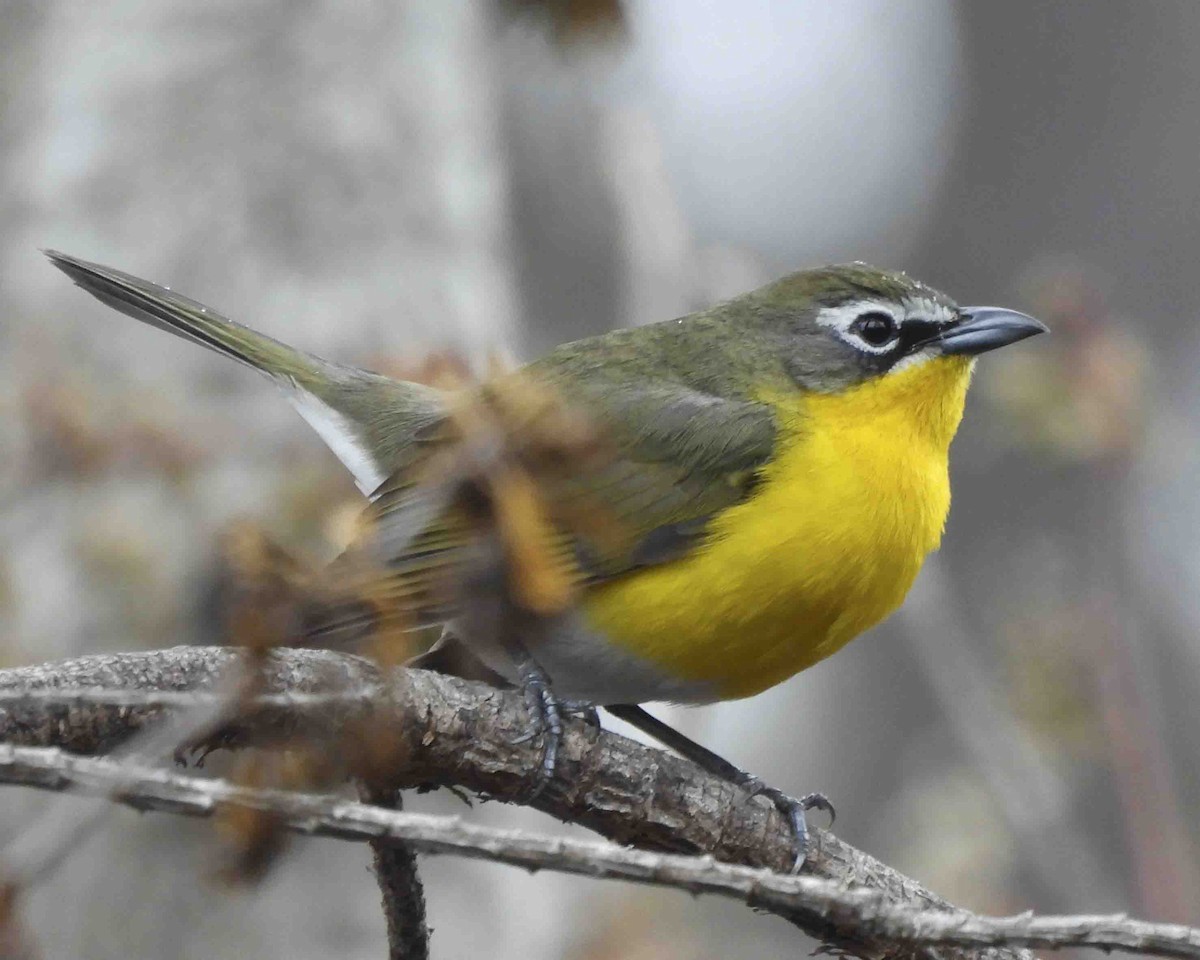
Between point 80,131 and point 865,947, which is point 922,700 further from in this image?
point 865,947

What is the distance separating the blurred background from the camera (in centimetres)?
594

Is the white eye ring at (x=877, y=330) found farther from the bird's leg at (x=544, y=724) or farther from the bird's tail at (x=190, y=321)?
the bird's tail at (x=190, y=321)

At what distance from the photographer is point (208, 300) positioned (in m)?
8.10

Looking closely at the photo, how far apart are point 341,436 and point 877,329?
210 cm

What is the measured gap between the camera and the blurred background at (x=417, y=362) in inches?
234

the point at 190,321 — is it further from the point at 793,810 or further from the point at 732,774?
the point at 793,810

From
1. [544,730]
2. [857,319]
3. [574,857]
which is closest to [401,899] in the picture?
[544,730]

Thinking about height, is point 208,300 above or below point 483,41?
below

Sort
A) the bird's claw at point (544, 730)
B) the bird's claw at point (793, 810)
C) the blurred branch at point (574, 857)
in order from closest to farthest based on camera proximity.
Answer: the blurred branch at point (574, 857), the bird's claw at point (544, 730), the bird's claw at point (793, 810)

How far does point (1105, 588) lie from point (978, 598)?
673cm

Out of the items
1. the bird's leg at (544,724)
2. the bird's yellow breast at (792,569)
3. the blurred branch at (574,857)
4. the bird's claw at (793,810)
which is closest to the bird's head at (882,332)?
the bird's yellow breast at (792,569)

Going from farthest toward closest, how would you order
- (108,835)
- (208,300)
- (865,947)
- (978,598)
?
(978,598)
(208,300)
(108,835)
(865,947)

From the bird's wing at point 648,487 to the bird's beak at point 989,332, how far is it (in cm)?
72

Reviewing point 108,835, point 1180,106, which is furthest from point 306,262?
point 1180,106
